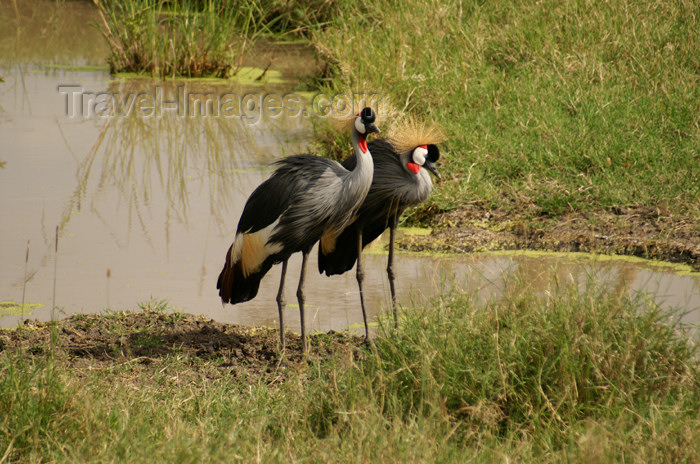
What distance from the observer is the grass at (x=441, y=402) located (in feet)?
8.59

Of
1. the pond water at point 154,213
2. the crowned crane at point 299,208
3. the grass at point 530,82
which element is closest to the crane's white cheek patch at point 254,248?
the crowned crane at point 299,208

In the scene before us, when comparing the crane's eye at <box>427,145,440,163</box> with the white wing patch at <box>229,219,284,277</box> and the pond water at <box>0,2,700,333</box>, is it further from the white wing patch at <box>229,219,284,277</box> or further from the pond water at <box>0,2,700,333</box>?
the white wing patch at <box>229,219,284,277</box>

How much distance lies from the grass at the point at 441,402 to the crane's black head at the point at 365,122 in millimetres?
911

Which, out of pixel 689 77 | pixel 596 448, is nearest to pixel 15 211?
pixel 596 448

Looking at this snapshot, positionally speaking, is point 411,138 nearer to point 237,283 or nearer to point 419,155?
point 419,155

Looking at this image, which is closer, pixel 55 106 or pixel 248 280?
pixel 248 280

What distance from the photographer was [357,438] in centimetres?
264

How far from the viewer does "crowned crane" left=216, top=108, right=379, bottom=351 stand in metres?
3.72

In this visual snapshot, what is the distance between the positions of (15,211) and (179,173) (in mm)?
1336

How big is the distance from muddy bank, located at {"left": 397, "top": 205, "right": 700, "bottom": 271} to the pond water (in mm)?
195

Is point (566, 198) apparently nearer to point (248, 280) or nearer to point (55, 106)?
point (248, 280)

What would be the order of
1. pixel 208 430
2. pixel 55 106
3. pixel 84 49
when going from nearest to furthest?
pixel 208 430 < pixel 55 106 < pixel 84 49

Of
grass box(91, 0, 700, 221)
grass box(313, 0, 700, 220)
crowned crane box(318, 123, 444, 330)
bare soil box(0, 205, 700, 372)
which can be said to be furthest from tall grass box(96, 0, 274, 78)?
crowned crane box(318, 123, 444, 330)

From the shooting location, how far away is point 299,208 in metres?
3.73
